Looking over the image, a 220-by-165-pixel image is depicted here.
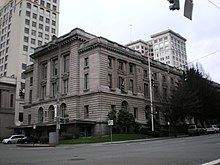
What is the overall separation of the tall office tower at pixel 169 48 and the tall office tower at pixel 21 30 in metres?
64.7

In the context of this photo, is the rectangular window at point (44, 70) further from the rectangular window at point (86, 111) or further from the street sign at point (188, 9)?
the street sign at point (188, 9)

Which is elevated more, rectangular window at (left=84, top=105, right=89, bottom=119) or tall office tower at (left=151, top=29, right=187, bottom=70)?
tall office tower at (left=151, top=29, right=187, bottom=70)

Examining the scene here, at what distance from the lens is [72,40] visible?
52.0 metres

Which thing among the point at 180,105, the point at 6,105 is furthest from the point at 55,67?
the point at 180,105

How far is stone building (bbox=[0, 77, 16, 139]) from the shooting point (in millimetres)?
68688

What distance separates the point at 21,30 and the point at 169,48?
79747 millimetres

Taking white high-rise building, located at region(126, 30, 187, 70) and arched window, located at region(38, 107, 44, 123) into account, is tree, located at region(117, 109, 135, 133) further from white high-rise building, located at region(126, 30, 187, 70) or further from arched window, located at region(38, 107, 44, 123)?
white high-rise building, located at region(126, 30, 187, 70)

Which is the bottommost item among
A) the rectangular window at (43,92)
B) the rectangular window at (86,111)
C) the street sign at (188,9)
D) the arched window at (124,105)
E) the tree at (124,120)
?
the tree at (124,120)

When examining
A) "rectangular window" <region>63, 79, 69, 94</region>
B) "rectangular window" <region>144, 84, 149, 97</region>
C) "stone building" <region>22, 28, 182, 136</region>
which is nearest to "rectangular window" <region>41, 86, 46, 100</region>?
"stone building" <region>22, 28, 182, 136</region>

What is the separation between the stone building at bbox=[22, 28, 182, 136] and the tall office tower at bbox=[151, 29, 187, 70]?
81.4 metres

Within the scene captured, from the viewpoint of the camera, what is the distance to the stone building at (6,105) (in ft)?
225

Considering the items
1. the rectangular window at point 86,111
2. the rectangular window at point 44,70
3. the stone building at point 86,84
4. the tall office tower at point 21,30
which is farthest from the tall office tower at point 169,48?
the rectangular window at point 86,111

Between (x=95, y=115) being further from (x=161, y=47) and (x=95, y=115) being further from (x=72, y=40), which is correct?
(x=161, y=47)

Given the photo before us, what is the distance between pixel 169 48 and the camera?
140500 mm
